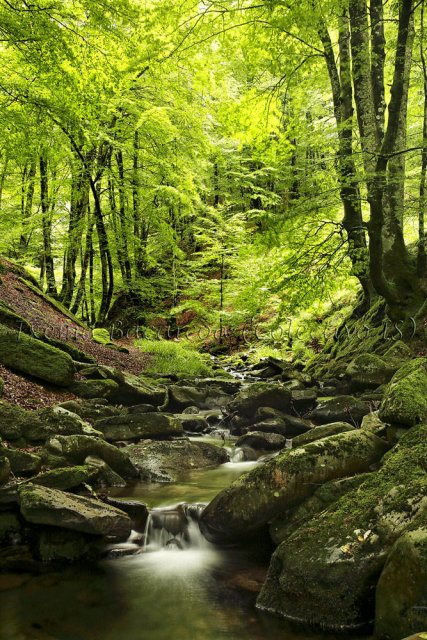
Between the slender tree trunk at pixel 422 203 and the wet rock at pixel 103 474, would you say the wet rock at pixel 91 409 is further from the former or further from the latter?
the slender tree trunk at pixel 422 203

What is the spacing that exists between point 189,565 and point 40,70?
7278mm

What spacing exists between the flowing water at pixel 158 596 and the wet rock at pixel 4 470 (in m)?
1.15

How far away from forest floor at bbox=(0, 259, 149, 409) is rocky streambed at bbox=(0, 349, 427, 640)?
948 mm

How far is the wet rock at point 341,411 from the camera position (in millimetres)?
8555

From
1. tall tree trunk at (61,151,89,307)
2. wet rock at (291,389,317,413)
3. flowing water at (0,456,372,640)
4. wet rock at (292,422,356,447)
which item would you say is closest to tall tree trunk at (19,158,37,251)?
tall tree trunk at (61,151,89,307)

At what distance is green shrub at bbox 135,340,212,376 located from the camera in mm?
15969

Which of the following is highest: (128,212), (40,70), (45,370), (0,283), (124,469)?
(128,212)

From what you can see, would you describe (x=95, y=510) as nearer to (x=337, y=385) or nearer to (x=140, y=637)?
(x=140, y=637)

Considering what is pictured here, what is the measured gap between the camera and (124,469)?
269 inches

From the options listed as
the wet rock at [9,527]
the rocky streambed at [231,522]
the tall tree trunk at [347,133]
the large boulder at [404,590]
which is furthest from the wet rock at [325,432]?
the tall tree trunk at [347,133]

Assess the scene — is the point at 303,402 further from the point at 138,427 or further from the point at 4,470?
the point at 4,470

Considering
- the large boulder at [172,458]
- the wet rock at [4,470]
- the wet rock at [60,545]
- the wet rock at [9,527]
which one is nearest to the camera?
the wet rock at [60,545]

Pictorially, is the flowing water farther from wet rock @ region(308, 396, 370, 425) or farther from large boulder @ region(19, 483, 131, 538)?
wet rock @ region(308, 396, 370, 425)

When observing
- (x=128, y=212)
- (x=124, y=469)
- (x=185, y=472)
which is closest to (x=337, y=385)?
(x=185, y=472)
